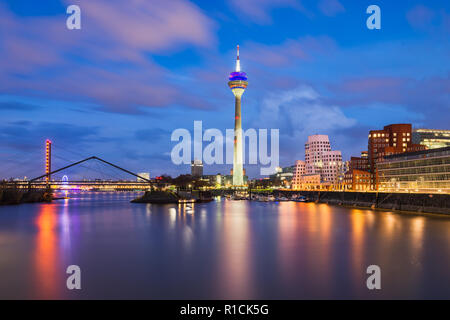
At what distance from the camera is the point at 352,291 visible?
16.3 meters

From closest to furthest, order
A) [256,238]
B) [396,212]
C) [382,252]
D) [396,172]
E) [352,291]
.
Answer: [352,291] < [382,252] < [256,238] < [396,212] < [396,172]

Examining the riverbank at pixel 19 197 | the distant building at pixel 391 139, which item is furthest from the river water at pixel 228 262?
the distant building at pixel 391 139

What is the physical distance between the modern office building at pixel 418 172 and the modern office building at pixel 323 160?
→ 59.9 metres

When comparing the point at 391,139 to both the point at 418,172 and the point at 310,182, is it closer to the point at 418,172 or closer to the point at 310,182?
the point at 310,182

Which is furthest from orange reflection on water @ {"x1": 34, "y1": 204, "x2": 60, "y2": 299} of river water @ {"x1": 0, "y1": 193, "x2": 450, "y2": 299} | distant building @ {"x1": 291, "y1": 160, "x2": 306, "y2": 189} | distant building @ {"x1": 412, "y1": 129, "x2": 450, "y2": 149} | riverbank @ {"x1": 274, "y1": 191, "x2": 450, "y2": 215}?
distant building @ {"x1": 412, "y1": 129, "x2": 450, "y2": 149}

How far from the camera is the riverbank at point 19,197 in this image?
3349 inches

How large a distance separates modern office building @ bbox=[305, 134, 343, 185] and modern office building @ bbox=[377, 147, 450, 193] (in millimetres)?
59938

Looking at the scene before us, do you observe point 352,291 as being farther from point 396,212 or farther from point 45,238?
point 396,212

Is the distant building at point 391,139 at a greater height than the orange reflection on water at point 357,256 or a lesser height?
greater

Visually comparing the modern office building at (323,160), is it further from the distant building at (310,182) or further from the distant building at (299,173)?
the distant building at (299,173)

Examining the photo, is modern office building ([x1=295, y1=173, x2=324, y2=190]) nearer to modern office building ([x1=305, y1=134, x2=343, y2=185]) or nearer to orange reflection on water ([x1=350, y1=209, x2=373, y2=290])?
modern office building ([x1=305, y1=134, x2=343, y2=185])
